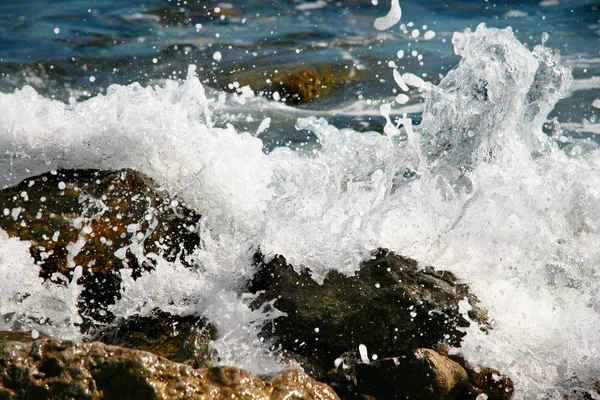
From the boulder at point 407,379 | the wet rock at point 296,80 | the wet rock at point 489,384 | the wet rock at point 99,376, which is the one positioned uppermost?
the wet rock at point 99,376

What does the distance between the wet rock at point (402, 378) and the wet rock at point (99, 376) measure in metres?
0.54

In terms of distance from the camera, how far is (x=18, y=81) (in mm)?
7824

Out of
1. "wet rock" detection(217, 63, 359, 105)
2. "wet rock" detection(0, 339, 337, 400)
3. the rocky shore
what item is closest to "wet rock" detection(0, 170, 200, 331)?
the rocky shore

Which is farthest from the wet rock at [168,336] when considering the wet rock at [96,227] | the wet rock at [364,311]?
the wet rock at [364,311]

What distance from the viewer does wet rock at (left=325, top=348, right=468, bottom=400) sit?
9.02 feet

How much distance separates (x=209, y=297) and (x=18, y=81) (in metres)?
5.68

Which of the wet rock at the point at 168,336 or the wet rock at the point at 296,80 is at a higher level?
the wet rock at the point at 168,336

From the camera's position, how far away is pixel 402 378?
9.07ft

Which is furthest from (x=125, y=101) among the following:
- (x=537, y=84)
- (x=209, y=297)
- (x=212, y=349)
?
(x=537, y=84)

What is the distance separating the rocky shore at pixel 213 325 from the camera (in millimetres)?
2289

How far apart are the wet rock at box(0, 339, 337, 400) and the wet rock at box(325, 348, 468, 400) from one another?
0.54m

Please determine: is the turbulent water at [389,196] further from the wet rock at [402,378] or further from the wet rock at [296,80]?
the wet rock at [296,80]

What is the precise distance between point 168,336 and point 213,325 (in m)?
0.21

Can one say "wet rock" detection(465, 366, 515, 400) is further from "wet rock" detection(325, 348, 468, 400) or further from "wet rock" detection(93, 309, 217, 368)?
"wet rock" detection(93, 309, 217, 368)
